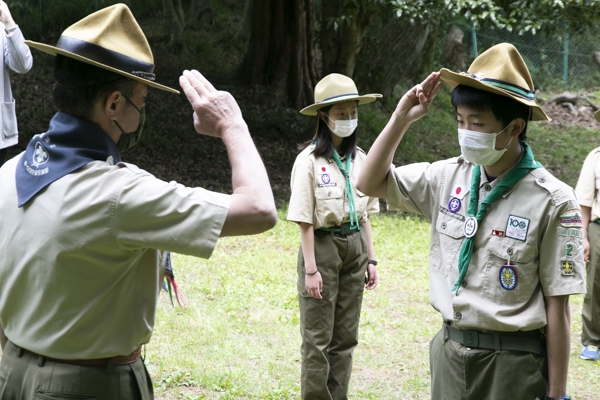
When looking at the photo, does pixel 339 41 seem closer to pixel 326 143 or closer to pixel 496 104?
pixel 326 143

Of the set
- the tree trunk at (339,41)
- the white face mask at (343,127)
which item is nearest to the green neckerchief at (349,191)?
the white face mask at (343,127)

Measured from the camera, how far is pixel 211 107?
2.24 meters

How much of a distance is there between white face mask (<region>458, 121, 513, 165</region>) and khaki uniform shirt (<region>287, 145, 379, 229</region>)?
174cm

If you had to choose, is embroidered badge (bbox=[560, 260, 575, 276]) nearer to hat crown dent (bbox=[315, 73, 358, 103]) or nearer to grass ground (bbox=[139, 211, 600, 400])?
hat crown dent (bbox=[315, 73, 358, 103])

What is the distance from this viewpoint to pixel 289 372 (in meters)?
5.46

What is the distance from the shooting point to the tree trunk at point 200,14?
63.3 ft

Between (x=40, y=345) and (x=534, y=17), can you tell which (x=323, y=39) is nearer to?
(x=534, y=17)

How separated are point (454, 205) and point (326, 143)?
5.92ft

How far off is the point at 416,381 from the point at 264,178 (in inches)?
146

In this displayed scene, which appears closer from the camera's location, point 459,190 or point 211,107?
point 211,107

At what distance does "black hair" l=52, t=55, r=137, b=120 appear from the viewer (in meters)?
2.29

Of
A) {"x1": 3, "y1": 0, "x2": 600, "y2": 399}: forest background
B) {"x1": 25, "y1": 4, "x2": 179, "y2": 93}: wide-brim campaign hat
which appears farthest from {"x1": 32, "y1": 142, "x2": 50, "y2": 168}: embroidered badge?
{"x1": 3, "y1": 0, "x2": 600, "y2": 399}: forest background

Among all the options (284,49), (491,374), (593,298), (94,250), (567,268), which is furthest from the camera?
(284,49)

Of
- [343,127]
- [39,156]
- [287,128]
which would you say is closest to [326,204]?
[343,127]
